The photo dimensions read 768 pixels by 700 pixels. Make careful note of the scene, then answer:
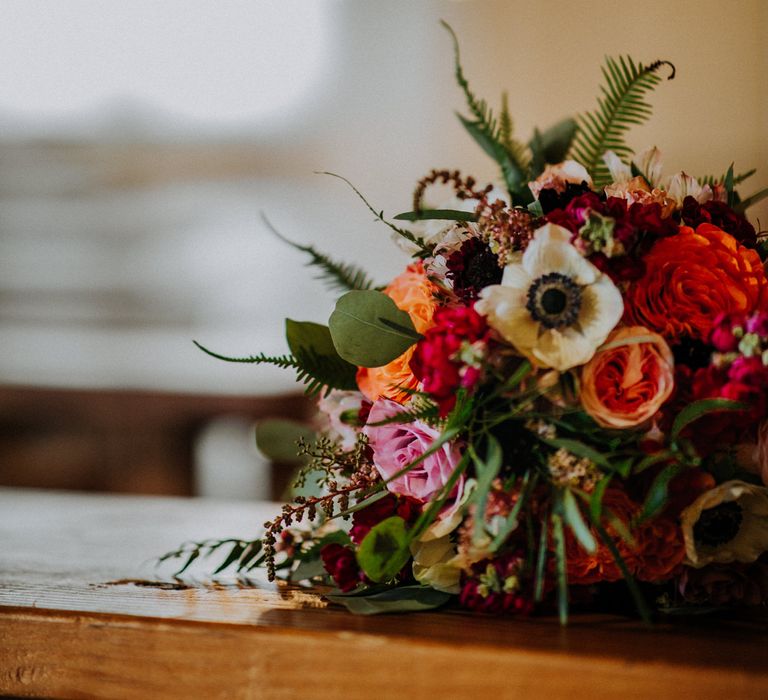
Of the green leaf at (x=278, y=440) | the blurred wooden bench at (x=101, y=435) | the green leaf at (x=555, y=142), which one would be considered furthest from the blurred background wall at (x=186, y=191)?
the green leaf at (x=278, y=440)

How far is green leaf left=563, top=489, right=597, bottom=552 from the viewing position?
387 millimetres

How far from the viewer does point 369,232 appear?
2.32m

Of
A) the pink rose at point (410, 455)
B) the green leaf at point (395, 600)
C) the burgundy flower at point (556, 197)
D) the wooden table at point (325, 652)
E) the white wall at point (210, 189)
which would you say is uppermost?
the white wall at point (210, 189)

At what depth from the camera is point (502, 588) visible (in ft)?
1.53

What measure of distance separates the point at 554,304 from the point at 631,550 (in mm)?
162

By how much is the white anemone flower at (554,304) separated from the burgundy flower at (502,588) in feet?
0.41

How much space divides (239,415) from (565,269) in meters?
1.88

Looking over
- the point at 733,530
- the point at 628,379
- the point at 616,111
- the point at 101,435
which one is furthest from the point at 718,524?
A: the point at 101,435

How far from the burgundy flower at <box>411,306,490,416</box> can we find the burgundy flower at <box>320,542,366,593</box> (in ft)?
0.47

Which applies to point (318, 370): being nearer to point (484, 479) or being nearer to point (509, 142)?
point (484, 479)

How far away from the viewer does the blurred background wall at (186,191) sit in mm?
2279

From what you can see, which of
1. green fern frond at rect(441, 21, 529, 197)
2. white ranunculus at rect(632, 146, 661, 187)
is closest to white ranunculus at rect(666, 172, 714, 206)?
white ranunculus at rect(632, 146, 661, 187)

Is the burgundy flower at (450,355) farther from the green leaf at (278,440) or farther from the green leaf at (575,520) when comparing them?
the green leaf at (278,440)

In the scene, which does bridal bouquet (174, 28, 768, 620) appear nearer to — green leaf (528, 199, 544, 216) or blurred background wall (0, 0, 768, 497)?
green leaf (528, 199, 544, 216)
